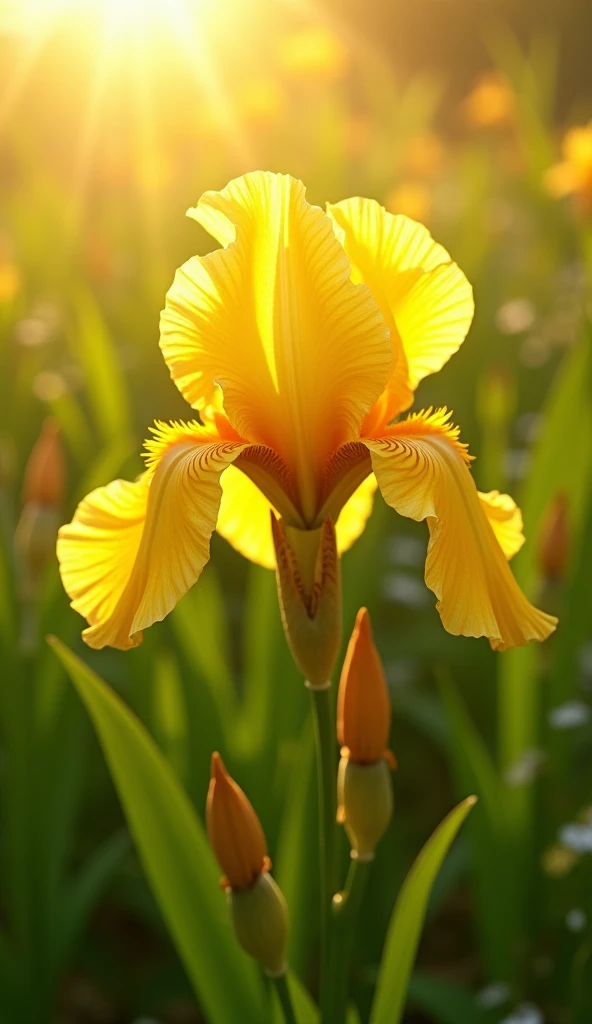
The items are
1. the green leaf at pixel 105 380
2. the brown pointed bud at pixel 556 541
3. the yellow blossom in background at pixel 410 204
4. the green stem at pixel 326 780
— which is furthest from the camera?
the yellow blossom in background at pixel 410 204

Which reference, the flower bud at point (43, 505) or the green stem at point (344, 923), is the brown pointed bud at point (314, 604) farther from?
the flower bud at point (43, 505)

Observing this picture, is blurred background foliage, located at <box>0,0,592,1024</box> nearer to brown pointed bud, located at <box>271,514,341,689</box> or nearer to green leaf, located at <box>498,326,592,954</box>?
green leaf, located at <box>498,326,592,954</box>

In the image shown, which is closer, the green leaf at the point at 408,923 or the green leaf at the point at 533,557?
the green leaf at the point at 408,923

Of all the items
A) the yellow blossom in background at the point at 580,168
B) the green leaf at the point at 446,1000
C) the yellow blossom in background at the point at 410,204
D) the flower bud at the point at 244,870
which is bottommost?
the green leaf at the point at 446,1000

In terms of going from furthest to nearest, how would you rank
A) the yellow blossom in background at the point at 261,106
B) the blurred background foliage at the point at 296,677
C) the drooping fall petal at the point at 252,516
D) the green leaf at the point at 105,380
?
1. the yellow blossom in background at the point at 261,106
2. the green leaf at the point at 105,380
3. the blurred background foliage at the point at 296,677
4. the drooping fall petal at the point at 252,516

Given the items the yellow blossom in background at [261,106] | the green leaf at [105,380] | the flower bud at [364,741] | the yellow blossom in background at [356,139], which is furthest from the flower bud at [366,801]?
the yellow blossom in background at [356,139]

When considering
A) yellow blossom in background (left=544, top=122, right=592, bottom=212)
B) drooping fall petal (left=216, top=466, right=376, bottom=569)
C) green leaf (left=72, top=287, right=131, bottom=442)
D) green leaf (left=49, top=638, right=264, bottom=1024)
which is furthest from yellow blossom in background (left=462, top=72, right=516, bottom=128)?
green leaf (left=49, top=638, right=264, bottom=1024)

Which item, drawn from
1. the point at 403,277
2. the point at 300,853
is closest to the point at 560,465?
the point at 300,853

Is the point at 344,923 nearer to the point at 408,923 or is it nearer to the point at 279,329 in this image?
the point at 408,923
